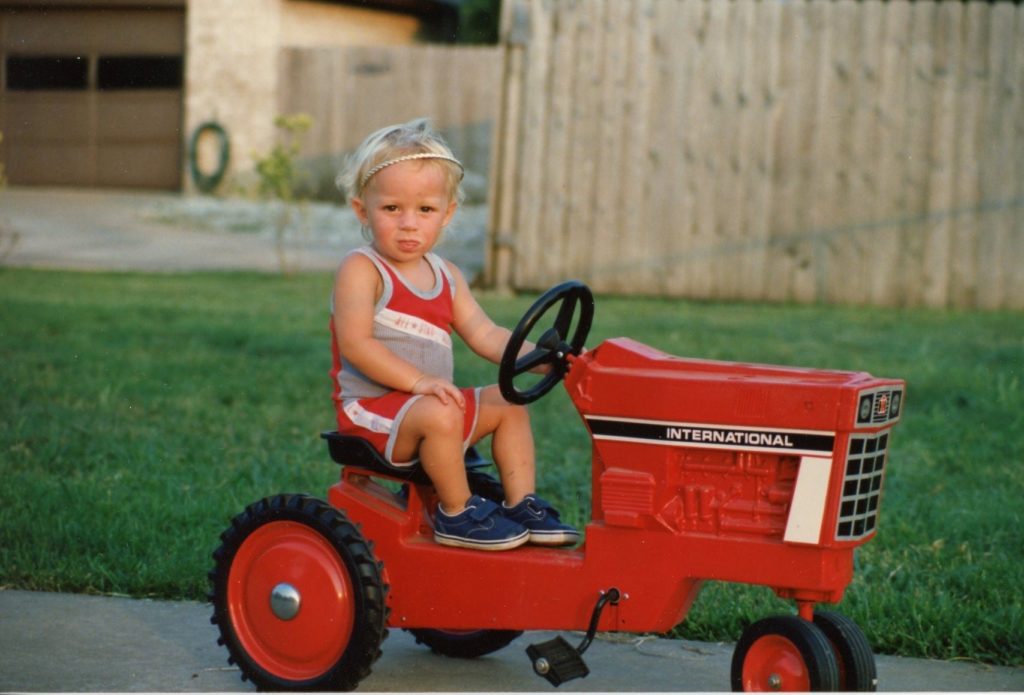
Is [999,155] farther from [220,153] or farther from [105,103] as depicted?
[105,103]

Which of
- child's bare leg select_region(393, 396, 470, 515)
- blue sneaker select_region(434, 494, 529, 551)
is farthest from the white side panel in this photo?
child's bare leg select_region(393, 396, 470, 515)

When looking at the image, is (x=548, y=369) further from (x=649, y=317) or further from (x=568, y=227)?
(x=568, y=227)

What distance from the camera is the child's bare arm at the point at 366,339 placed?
3.47 meters

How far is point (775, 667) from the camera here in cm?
308

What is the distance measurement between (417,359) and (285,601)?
648 mm

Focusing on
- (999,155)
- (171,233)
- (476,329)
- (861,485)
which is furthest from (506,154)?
(861,485)

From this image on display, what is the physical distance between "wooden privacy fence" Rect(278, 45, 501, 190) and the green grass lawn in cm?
921

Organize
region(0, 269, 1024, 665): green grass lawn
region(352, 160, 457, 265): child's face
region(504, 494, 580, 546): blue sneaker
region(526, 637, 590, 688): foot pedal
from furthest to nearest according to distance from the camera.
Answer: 1. region(0, 269, 1024, 665): green grass lawn
2. region(352, 160, 457, 265): child's face
3. region(504, 494, 580, 546): blue sneaker
4. region(526, 637, 590, 688): foot pedal

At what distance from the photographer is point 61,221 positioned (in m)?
17.5

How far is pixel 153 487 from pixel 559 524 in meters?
2.17

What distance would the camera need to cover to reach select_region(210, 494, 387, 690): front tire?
3383mm

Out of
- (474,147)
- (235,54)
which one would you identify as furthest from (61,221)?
(474,147)

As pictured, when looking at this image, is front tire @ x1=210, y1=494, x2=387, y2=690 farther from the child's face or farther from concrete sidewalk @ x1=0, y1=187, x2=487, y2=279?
concrete sidewalk @ x1=0, y1=187, x2=487, y2=279

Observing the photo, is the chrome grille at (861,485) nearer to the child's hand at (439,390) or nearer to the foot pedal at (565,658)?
the foot pedal at (565,658)
